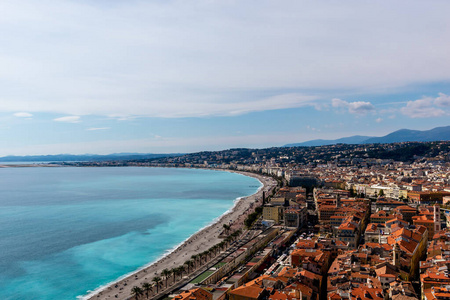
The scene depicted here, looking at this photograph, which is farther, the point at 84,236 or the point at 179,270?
the point at 84,236

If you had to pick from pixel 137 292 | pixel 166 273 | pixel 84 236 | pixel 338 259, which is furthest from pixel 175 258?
pixel 84 236

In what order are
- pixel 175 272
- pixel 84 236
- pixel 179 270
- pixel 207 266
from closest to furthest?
pixel 175 272 < pixel 179 270 < pixel 207 266 < pixel 84 236

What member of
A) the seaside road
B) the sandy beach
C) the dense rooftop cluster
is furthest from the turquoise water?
the dense rooftop cluster

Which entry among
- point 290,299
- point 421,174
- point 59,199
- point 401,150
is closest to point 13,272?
point 290,299

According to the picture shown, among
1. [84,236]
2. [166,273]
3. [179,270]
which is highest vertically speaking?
[166,273]

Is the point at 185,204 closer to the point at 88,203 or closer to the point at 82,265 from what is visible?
the point at 88,203

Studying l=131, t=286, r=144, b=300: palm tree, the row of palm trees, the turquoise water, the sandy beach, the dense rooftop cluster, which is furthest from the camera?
the turquoise water

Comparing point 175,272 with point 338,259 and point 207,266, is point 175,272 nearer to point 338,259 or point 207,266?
point 207,266

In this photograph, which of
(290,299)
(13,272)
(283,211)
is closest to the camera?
(290,299)

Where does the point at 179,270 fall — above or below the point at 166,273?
below

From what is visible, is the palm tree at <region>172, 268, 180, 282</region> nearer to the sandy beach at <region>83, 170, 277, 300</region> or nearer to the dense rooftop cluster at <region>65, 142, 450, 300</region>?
the sandy beach at <region>83, 170, 277, 300</region>

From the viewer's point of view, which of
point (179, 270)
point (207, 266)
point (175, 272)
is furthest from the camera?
point (207, 266)
